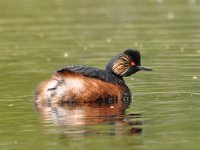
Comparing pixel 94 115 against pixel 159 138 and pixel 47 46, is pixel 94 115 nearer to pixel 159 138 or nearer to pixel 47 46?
pixel 159 138

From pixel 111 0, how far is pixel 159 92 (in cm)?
2079

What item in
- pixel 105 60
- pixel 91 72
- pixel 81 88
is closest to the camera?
pixel 81 88

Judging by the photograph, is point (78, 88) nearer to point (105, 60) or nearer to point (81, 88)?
point (81, 88)

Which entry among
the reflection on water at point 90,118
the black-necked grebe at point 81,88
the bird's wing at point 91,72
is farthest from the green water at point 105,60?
the bird's wing at point 91,72

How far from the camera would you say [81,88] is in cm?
1366

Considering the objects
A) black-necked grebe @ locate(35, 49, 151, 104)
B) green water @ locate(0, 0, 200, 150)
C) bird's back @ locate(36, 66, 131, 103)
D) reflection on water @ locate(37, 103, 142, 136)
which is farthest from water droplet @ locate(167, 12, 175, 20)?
reflection on water @ locate(37, 103, 142, 136)

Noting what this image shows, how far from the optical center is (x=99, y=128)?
38.7ft

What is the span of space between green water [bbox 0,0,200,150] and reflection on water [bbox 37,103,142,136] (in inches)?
1.6

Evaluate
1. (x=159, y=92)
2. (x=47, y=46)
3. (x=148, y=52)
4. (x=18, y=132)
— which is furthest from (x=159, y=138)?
(x=47, y=46)

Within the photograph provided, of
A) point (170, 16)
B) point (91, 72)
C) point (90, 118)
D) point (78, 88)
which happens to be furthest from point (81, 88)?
point (170, 16)

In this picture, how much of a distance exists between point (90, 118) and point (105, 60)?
647cm

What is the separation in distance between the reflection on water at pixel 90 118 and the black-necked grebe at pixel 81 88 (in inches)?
4.9

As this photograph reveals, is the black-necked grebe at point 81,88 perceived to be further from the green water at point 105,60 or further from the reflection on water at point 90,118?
the green water at point 105,60

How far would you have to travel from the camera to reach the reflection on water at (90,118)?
11.7 metres
